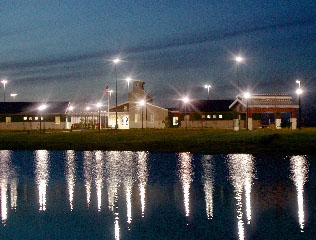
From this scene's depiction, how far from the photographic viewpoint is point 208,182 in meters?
16.4

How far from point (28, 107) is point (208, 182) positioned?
257 ft

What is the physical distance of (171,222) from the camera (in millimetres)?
10250

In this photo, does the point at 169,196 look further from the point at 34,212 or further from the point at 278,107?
the point at 278,107

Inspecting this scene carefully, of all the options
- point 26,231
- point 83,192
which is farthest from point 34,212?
point 83,192

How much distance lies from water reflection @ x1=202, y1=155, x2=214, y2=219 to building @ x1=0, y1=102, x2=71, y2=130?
210 feet

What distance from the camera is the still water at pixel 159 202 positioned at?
31.2ft

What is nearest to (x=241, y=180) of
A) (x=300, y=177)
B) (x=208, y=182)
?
(x=208, y=182)

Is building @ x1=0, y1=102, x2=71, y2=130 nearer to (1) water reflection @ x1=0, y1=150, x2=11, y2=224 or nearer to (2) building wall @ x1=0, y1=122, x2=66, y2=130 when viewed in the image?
(2) building wall @ x1=0, y1=122, x2=66, y2=130

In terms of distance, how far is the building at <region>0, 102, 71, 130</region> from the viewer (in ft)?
282

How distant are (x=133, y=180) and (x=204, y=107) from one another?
70553 millimetres

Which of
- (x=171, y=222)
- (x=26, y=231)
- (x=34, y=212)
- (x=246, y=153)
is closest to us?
(x=26, y=231)

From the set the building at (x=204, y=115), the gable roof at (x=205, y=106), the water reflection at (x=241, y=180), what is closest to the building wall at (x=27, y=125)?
the building at (x=204, y=115)

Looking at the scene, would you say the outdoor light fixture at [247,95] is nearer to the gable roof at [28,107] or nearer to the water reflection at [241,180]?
the gable roof at [28,107]

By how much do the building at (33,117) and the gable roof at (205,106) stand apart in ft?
70.4
